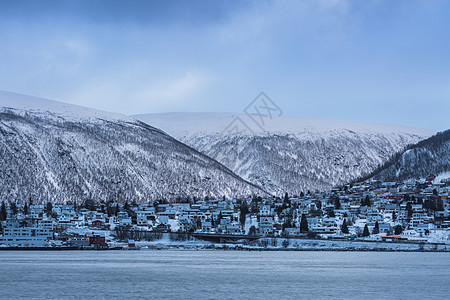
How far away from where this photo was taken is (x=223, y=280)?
79.9 metres

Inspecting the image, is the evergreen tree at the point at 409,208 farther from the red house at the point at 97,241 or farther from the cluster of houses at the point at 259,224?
the red house at the point at 97,241

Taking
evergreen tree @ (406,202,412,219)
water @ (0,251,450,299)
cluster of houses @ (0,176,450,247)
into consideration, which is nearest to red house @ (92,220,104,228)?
cluster of houses @ (0,176,450,247)

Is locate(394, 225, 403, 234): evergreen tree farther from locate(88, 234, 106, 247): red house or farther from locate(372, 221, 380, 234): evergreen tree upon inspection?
locate(88, 234, 106, 247): red house

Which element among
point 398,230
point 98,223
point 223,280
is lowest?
point 223,280

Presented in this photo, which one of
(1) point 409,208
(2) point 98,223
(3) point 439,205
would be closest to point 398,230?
(1) point 409,208

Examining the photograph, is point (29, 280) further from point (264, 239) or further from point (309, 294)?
point (264, 239)

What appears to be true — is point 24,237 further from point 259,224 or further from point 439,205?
point 439,205

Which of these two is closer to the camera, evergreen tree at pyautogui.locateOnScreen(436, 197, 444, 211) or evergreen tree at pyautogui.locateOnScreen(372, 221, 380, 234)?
evergreen tree at pyautogui.locateOnScreen(372, 221, 380, 234)

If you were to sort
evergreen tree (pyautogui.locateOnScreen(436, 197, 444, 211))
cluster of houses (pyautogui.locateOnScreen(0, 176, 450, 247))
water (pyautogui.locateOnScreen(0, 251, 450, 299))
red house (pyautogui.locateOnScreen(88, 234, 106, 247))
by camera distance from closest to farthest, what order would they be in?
water (pyautogui.locateOnScreen(0, 251, 450, 299)), red house (pyautogui.locateOnScreen(88, 234, 106, 247)), cluster of houses (pyautogui.locateOnScreen(0, 176, 450, 247)), evergreen tree (pyautogui.locateOnScreen(436, 197, 444, 211))

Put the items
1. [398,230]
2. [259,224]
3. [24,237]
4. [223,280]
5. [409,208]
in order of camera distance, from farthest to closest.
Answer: [409,208] → [259,224] → [398,230] → [24,237] → [223,280]

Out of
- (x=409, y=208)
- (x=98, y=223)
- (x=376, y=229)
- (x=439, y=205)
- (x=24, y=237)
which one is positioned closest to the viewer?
(x=24, y=237)

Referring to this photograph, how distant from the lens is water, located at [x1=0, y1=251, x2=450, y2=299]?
2648 inches

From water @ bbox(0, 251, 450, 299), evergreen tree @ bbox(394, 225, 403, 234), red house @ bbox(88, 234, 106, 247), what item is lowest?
water @ bbox(0, 251, 450, 299)

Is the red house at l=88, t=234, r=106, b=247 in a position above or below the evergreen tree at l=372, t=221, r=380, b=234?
below
